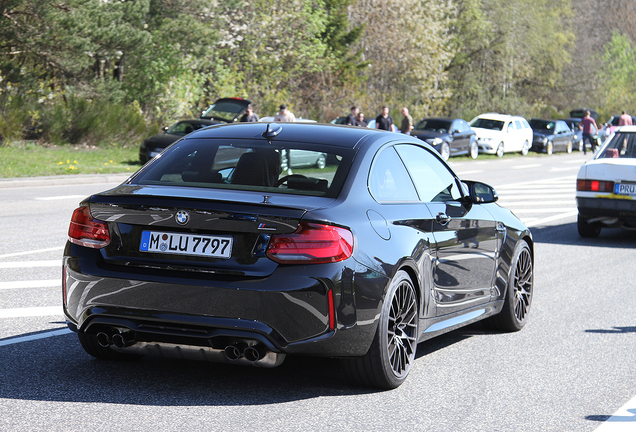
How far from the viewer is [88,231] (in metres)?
4.95

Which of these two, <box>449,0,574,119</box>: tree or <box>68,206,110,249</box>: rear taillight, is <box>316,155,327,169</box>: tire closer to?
<box>68,206,110,249</box>: rear taillight

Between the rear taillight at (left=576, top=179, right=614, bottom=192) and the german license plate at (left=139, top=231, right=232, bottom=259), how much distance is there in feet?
31.3

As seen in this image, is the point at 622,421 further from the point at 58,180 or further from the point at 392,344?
the point at 58,180

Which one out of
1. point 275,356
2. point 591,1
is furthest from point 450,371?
point 591,1

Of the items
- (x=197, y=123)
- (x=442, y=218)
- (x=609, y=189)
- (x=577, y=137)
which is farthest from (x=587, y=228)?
A: (x=577, y=137)

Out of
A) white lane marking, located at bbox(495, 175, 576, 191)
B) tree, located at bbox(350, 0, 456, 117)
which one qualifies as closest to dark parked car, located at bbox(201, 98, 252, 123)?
white lane marking, located at bbox(495, 175, 576, 191)

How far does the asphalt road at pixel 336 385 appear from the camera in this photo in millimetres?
4520

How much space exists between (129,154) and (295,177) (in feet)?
75.9

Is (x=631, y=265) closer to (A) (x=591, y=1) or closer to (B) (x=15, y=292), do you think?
(B) (x=15, y=292)

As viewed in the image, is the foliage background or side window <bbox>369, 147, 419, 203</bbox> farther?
the foliage background

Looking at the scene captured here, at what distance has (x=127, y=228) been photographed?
4.80 metres

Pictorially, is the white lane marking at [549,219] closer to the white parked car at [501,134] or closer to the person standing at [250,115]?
the person standing at [250,115]

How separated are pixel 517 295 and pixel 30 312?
12.6 feet

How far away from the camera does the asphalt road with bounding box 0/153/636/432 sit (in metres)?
4.52
